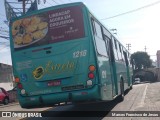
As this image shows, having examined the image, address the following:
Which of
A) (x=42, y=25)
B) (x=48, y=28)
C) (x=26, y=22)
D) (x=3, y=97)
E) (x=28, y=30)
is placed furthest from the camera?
(x=3, y=97)

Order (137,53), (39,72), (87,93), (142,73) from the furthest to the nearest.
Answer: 1. (137,53)
2. (142,73)
3. (39,72)
4. (87,93)

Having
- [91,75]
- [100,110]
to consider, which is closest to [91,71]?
[91,75]

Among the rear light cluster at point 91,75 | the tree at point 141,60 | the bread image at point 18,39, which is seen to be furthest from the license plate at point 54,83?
the tree at point 141,60

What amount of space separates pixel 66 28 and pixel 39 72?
159 centimetres

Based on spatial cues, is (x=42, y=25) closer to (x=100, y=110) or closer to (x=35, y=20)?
(x=35, y=20)

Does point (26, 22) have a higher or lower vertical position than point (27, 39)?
higher

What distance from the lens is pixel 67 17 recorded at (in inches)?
387

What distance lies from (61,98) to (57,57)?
48.9 inches

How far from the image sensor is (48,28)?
9914mm

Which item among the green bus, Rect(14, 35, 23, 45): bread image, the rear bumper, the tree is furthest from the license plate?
the tree

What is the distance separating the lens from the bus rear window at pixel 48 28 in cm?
973

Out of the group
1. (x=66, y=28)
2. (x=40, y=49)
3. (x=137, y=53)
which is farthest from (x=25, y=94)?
(x=137, y=53)

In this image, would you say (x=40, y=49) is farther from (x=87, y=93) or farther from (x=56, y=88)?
(x=87, y=93)

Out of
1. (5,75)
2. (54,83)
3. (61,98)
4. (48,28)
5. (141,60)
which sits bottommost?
(61,98)
